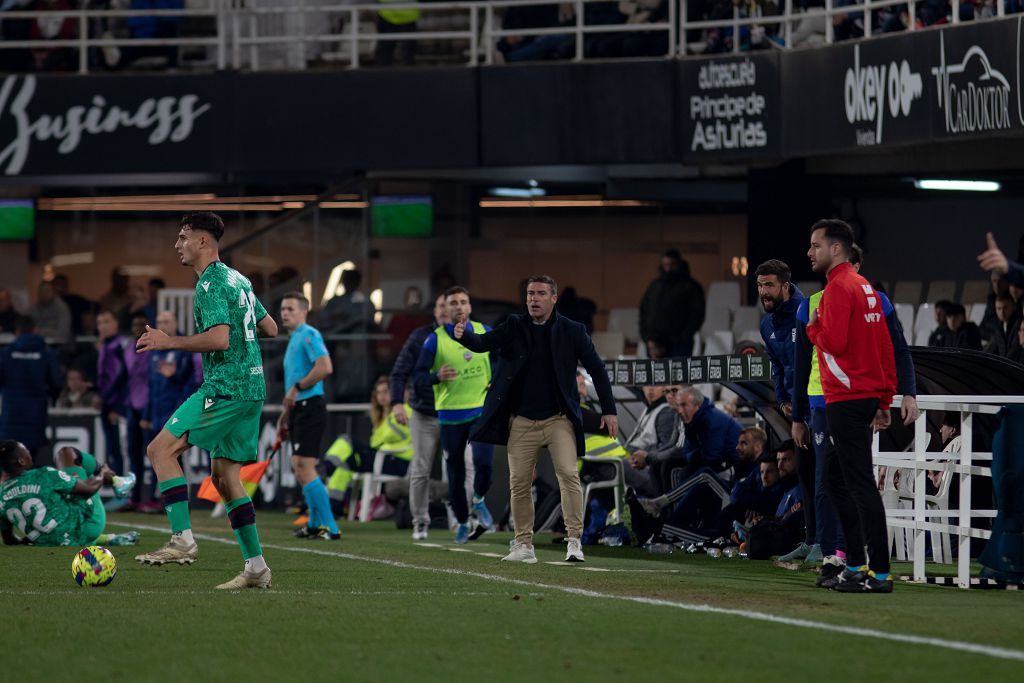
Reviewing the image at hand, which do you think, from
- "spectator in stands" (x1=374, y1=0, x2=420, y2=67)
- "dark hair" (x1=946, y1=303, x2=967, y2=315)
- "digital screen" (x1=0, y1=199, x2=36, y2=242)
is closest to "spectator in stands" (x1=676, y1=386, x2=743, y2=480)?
"dark hair" (x1=946, y1=303, x2=967, y2=315)

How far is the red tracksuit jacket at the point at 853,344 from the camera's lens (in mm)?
10133

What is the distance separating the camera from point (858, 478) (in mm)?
10141

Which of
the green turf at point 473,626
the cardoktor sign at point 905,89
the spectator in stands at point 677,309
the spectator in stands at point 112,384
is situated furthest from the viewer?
the spectator in stands at point 677,309

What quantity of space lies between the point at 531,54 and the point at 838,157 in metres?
4.13

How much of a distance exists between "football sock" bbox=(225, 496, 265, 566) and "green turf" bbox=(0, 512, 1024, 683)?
272 mm

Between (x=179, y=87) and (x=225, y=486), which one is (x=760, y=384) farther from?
(x=179, y=87)

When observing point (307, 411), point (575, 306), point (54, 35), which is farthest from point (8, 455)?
point (575, 306)

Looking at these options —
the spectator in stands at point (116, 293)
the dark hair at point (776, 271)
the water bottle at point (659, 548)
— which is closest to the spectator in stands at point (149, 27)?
the spectator in stands at point (116, 293)

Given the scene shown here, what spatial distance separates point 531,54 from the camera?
23.7 meters

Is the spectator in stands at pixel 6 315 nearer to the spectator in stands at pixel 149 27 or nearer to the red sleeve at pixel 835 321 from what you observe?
the spectator in stands at pixel 149 27

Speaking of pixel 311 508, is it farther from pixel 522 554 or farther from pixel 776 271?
pixel 776 271

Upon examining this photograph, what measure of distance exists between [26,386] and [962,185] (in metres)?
12.4

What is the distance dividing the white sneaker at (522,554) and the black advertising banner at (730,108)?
33.6 feet

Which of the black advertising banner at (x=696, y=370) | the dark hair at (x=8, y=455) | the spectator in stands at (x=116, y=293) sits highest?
the spectator in stands at (x=116, y=293)
